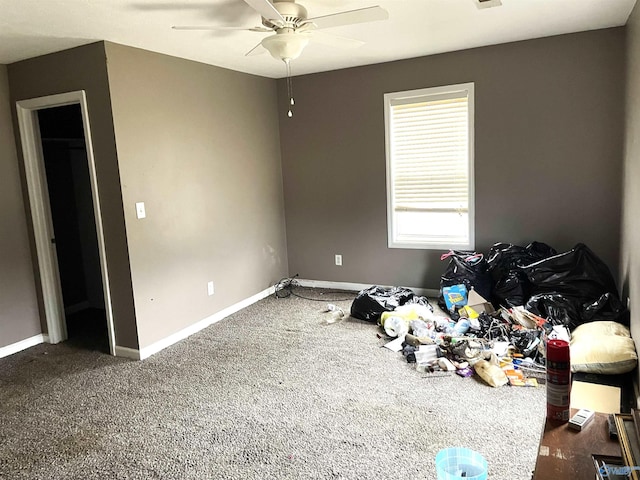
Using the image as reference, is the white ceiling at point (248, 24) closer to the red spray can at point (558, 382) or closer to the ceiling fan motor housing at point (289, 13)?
the ceiling fan motor housing at point (289, 13)

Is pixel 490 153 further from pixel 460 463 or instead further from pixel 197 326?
pixel 460 463

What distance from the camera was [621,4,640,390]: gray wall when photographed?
2.86 metres

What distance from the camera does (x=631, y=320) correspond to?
3104 millimetres

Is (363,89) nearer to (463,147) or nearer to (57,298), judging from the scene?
(463,147)

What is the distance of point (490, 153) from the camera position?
4324 millimetres

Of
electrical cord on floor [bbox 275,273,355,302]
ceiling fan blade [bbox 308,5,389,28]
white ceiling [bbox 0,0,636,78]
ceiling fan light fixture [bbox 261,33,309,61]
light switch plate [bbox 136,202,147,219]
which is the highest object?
white ceiling [bbox 0,0,636,78]

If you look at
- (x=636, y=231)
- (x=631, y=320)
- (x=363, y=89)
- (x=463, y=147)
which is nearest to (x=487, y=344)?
(x=631, y=320)

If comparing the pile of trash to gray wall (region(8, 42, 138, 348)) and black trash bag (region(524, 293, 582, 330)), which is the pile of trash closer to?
black trash bag (region(524, 293, 582, 330))

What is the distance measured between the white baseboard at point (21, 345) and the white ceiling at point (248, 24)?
2.26 meters

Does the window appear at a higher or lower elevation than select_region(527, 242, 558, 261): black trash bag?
higher

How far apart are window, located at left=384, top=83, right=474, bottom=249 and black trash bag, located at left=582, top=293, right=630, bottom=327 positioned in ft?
4.24

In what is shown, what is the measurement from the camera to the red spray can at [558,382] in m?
1.44

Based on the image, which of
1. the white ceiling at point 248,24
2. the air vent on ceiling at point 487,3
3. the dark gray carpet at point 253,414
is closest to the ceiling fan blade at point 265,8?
the white ceiling at point 248,24

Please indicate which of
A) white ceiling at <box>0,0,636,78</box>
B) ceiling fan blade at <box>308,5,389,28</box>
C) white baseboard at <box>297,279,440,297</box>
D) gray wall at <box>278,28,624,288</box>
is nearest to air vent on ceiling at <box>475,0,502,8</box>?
white ceiling at <box>0,0,636,78</box>
